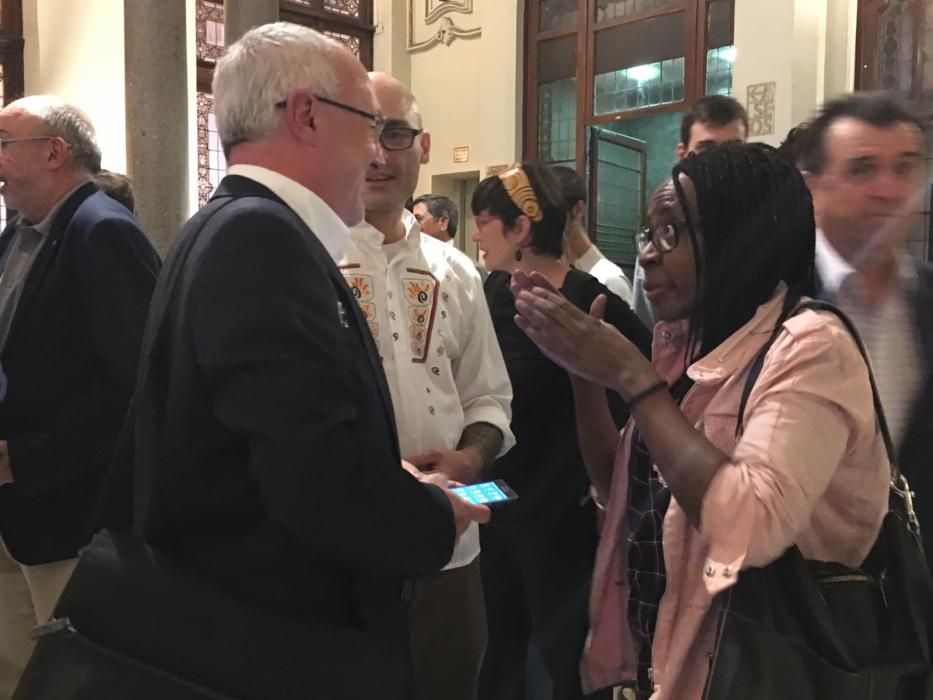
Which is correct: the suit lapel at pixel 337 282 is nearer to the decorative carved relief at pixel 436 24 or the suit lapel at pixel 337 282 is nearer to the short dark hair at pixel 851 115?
the short dark hair at pixel 851 115

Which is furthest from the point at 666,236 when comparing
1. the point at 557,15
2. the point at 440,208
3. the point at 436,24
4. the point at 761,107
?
the point at 436,24

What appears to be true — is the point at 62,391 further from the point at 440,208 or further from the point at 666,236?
the point at 440,208

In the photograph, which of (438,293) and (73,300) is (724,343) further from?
(73,300)

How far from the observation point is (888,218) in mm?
1815

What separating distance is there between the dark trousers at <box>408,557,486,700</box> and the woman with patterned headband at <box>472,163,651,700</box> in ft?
1.20

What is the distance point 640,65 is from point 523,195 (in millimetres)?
5172

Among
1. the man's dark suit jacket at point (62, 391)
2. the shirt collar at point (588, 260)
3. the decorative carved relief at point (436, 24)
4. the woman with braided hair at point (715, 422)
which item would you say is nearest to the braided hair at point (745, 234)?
the woman with braided hair at point (715, 422)

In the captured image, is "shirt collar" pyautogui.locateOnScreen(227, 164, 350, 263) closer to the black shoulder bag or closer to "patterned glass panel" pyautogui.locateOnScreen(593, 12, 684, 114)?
the black shoulder bag

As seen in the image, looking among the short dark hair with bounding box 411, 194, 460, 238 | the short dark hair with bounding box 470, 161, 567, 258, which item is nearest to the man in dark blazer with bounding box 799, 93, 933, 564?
the short dark hair with bounding box 470, 161, 567, 258

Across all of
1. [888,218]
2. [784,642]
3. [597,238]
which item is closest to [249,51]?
[784,642]

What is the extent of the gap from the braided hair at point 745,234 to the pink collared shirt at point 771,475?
0.11 feet

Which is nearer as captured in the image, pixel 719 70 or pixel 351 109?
pixel 351 109

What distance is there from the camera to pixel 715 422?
50.3 inches

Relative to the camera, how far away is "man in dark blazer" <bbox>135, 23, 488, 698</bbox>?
110 centimetres
